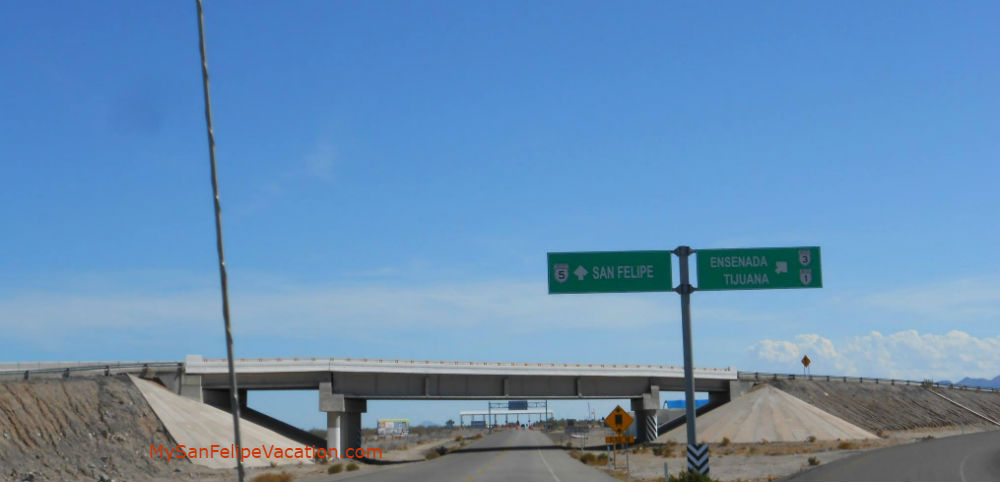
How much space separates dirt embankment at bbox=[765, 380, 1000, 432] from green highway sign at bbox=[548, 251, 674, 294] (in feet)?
191

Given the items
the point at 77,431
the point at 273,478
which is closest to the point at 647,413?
the point at 273,478

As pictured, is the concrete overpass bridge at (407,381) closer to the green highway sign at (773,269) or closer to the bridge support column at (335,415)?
the bridge support column at (335,415)

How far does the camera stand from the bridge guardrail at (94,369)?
48.2 meters

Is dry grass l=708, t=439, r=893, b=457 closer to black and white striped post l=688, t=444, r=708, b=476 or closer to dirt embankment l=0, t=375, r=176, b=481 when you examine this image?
black and white striped post l=688, t=444, r=708, b=476

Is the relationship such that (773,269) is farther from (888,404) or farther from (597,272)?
(888,404)

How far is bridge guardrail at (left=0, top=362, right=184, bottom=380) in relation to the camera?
48188 mm

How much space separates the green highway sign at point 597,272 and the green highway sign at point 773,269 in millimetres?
2461

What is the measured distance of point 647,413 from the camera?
78312mm

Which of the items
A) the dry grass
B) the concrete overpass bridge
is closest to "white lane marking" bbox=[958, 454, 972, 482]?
the dry grass

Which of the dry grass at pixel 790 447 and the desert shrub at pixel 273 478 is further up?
the desert shrub at pixel 273 478

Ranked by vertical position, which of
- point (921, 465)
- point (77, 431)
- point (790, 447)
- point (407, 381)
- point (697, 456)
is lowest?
point (790, 447)

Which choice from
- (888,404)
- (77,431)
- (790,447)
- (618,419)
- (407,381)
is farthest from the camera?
(888,404)

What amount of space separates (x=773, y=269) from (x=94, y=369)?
4120 centimetres

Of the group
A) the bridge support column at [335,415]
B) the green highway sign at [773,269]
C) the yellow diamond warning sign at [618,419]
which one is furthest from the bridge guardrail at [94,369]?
the green highway sign at [773,269]
